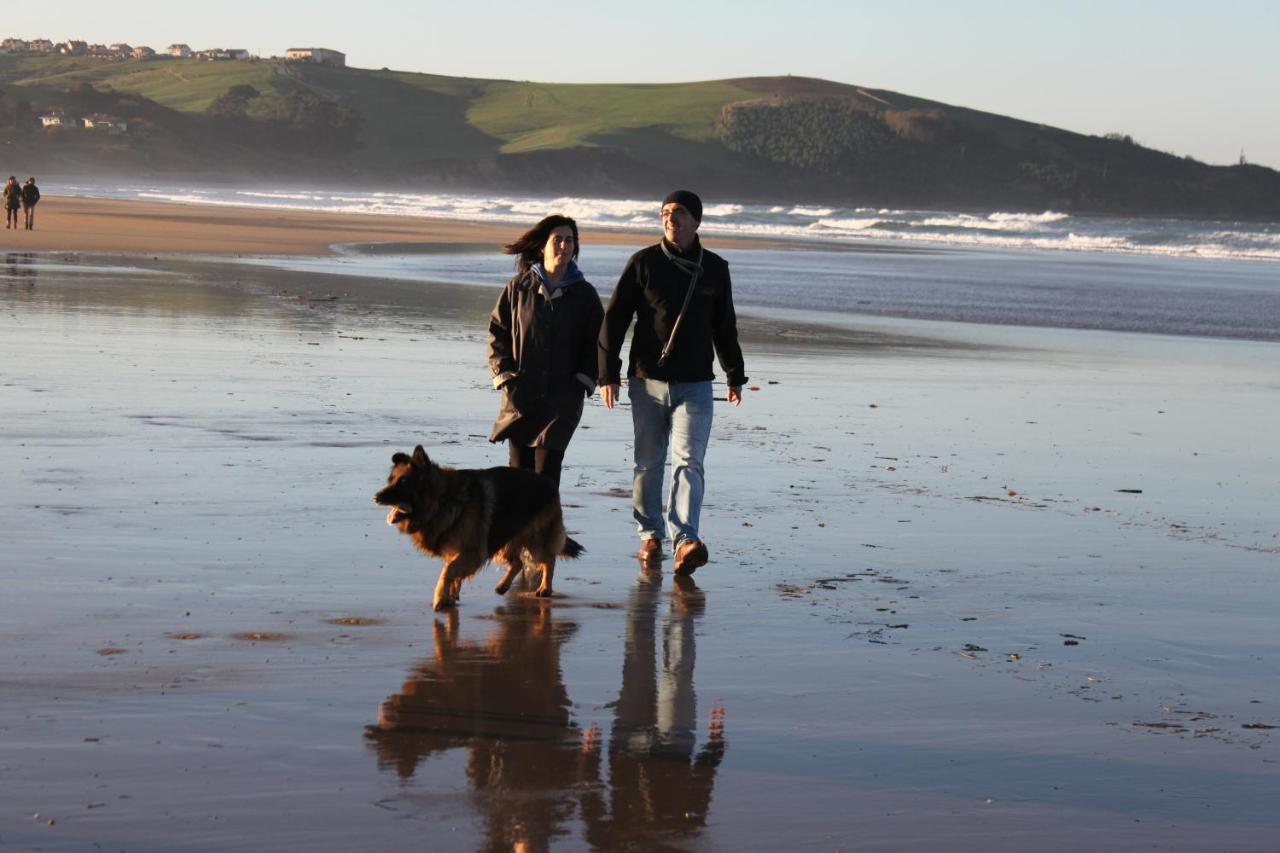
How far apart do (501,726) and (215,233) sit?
36.9m

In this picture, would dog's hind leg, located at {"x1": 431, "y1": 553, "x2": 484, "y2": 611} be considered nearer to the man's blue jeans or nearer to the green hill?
the man's blue jeans

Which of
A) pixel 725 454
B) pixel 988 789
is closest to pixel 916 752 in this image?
pixel 988 789

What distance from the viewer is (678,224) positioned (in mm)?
7234

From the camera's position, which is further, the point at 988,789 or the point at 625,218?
the point at 625,218

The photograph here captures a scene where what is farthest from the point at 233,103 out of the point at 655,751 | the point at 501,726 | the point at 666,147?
the point at 655,751

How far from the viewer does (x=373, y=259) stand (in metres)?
Result: 32.0

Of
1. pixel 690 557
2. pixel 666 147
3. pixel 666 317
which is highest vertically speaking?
pixel 666 147

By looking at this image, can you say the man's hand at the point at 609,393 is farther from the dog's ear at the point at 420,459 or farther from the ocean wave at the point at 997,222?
the ocean wave at the point at 997,222

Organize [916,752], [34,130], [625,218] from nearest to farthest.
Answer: [916,752] → [625,218] → [34,130]

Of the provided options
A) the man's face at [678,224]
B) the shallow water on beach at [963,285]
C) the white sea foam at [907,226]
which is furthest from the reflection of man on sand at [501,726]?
the white sea foam at [907,226]

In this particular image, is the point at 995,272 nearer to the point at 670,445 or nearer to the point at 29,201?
the point at 29,201

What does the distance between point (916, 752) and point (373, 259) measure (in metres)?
28.3

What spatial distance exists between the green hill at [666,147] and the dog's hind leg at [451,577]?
465 ft

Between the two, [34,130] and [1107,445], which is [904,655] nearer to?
[1107,445]
